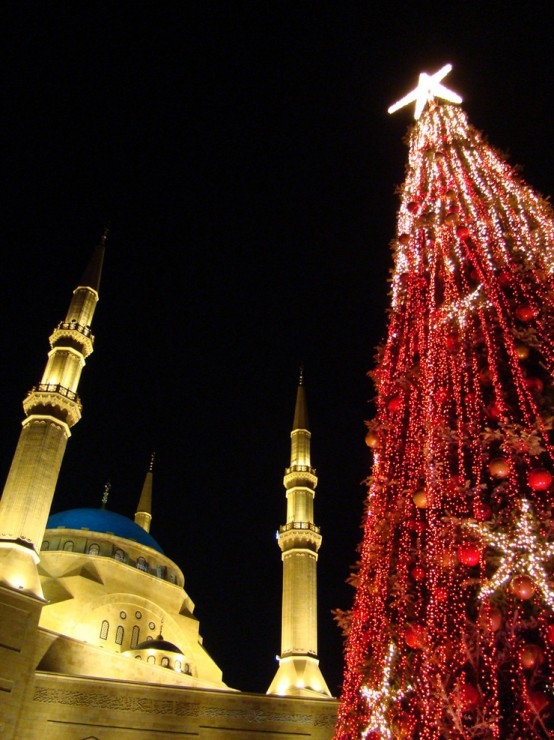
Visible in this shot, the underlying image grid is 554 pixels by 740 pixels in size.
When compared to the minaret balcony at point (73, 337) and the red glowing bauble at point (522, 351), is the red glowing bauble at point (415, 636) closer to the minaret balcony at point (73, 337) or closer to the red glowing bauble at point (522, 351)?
the red glowing bauble at point (522, 351)

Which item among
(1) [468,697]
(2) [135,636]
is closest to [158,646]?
(2) [135,636]

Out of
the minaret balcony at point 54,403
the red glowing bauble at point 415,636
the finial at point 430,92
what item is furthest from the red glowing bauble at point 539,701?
the minaret balcony at point 54,403

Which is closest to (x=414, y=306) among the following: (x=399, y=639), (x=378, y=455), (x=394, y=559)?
(x=378, y=455)

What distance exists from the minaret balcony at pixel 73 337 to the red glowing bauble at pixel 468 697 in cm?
1977

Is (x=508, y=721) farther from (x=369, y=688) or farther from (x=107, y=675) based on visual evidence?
(x=107, y=675)

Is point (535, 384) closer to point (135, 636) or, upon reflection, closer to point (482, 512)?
point (482, 512)

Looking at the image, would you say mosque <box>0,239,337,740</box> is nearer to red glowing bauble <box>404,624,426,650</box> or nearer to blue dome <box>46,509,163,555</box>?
blue dome <box>46,509,163,555</box>

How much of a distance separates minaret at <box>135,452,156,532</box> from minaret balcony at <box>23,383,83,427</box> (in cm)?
1467

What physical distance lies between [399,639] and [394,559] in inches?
29.1

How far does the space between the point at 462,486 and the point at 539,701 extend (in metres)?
1.79

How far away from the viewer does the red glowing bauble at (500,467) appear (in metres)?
5.39

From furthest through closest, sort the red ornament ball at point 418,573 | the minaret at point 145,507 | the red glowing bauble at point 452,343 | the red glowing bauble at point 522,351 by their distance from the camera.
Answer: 1. the minaret at point 145,507
2. the red glowing bauble at point 452,343
3. the red glowing bauble at point 522,351
4. the red ornament ball at point 418,573

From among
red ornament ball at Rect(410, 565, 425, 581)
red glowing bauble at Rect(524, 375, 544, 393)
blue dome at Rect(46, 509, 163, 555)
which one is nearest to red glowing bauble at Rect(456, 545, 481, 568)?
red ornament ball at Rect(410, 565, 425, 581)

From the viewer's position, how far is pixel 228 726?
16.8 metres
